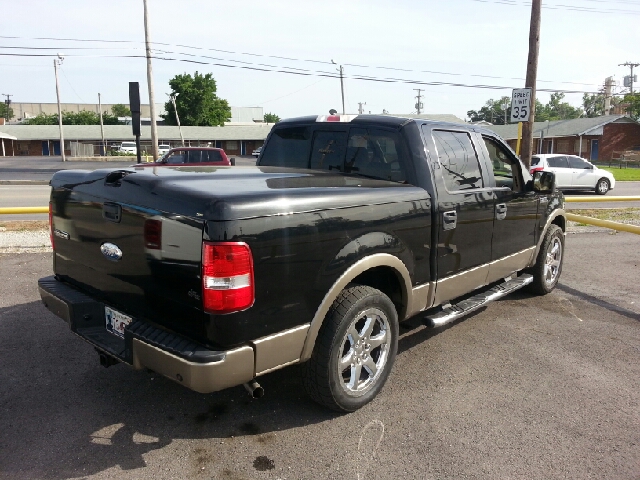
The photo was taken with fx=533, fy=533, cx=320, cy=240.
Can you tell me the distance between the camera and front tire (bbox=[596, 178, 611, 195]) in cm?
2145

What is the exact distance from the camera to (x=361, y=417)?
11.6ft

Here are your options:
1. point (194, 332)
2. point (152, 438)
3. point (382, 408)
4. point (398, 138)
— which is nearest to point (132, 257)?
point (194, 332)

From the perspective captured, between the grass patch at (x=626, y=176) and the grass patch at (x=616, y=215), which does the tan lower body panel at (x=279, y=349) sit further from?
the grass patch at (x=626, y=176)

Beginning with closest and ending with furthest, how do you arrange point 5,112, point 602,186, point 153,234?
point 153,234 → point 602,186 → point 5,112

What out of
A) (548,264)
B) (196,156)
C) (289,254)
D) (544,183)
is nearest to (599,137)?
(196,156)

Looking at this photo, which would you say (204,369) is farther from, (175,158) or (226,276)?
(175,158)

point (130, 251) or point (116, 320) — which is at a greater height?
point (130, 251)

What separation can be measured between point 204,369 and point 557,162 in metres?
21.1

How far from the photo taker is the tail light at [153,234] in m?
2.84

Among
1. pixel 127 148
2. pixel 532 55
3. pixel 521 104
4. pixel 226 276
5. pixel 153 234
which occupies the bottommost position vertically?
pixel 127 148

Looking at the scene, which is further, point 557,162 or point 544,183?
point 557,162

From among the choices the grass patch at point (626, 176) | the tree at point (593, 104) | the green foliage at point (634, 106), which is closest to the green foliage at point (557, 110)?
the tree at point (593, 104)

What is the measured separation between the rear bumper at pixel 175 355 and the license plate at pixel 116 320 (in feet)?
0.11

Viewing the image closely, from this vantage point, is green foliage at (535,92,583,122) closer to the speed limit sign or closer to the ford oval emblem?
the speed limit sign
